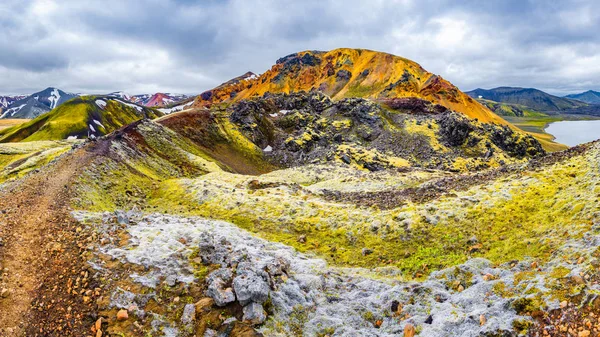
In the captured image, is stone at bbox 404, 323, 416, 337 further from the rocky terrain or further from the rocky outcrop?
the rocky outcrop

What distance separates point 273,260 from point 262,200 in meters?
13.5

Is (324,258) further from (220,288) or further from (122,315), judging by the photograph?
(122,315)

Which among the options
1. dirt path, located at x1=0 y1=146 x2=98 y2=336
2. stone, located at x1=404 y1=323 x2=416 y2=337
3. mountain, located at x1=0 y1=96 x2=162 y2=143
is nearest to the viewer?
dirt path, located at x1=0 y1=146 x2=98 y2=336

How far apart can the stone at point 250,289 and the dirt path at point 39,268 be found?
579cm

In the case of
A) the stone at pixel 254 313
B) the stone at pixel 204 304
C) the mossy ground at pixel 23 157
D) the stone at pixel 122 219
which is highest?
the mossy ground at pixel 23 157

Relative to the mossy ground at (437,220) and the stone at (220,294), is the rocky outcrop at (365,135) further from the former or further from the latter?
the stone at (220,294)

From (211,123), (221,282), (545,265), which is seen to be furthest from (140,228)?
(211,123)

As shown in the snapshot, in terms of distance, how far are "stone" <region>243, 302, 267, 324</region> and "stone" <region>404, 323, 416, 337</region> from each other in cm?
564

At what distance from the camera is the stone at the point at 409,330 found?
40.4 ft

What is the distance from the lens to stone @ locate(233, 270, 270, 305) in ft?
41.5

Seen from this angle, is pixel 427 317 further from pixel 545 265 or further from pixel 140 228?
pixel 140 228

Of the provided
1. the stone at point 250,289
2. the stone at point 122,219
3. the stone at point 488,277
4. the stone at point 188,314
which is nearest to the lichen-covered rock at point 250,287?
the stone at point 250,289

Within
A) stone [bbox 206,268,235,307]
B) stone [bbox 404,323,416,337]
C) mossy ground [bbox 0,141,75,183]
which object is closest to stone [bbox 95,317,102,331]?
stone [bbox 206,268,235,307]

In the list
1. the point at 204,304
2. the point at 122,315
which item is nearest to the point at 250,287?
the point at 204,304
